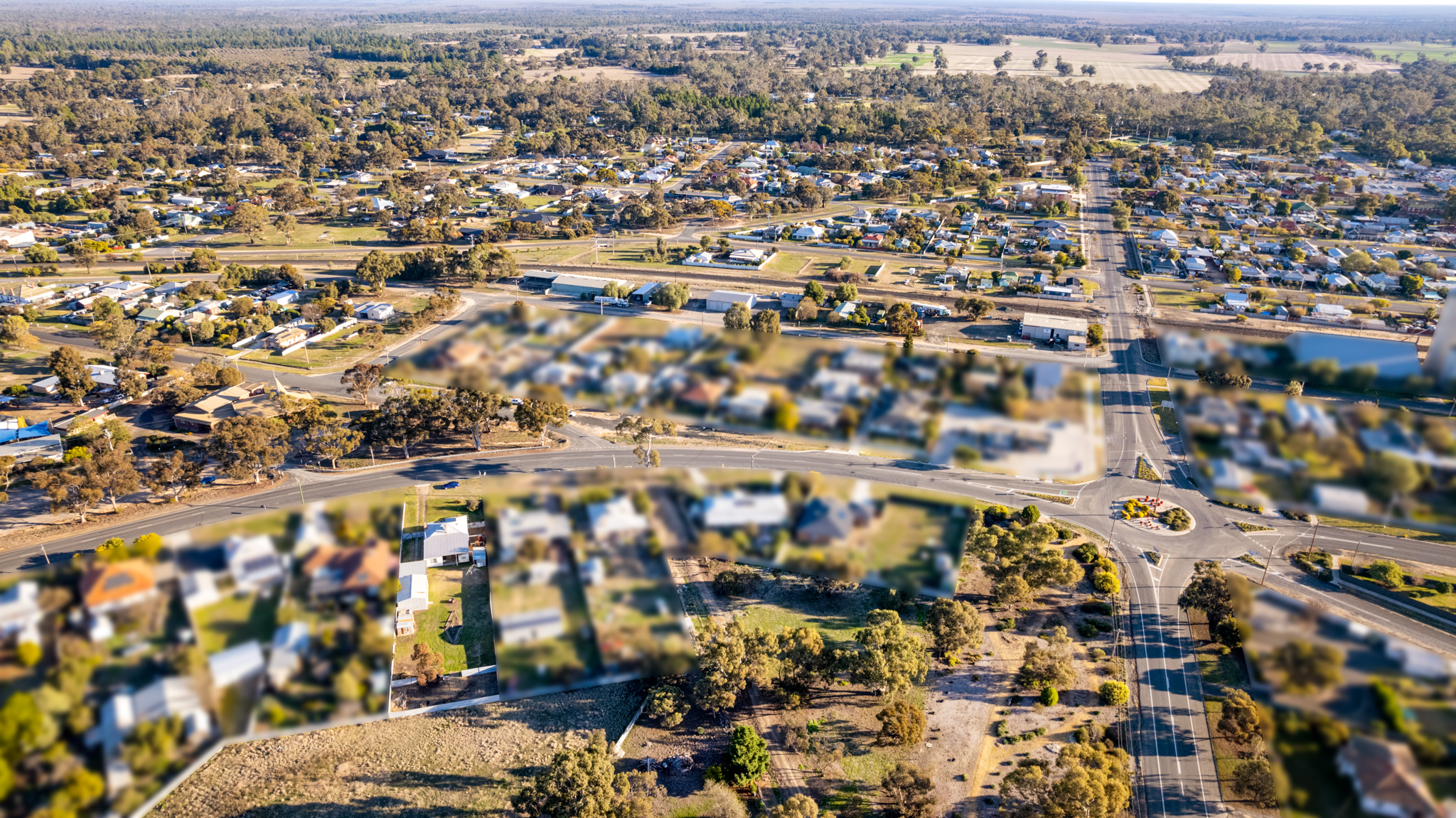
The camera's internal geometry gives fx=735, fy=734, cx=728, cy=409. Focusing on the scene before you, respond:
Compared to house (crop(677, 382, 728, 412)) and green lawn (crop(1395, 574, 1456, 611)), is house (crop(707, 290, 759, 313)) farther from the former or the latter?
house (crop(677, 382, 728, 412))

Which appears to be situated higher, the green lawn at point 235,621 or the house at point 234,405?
the green lawn at point 235,621

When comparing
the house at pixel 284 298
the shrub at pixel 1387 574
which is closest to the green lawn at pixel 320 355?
the house at pixel 284 298

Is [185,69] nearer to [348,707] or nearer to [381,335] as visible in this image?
[381,335]

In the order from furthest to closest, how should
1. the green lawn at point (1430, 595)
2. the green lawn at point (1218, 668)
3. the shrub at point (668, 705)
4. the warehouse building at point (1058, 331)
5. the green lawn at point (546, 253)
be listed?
the green lawn at point (546, 253) < the warehouse building at point (1058, 331) < the green lawn at point (1430, 595) < the green lawn at point (1218, 668) < the shrub at point (668, 705)

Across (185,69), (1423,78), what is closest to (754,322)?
(185,69)

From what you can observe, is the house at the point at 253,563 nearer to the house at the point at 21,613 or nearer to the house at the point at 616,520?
the house at the point at 21,613

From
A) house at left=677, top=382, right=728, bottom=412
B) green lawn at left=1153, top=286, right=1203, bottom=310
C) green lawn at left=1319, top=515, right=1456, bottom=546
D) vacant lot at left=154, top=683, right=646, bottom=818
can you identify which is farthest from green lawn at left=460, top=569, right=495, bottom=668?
green lawn at left=1153, top=286, right=1203, bottom=310

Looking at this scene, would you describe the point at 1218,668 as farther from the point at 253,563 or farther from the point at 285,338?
the point at 285,338
